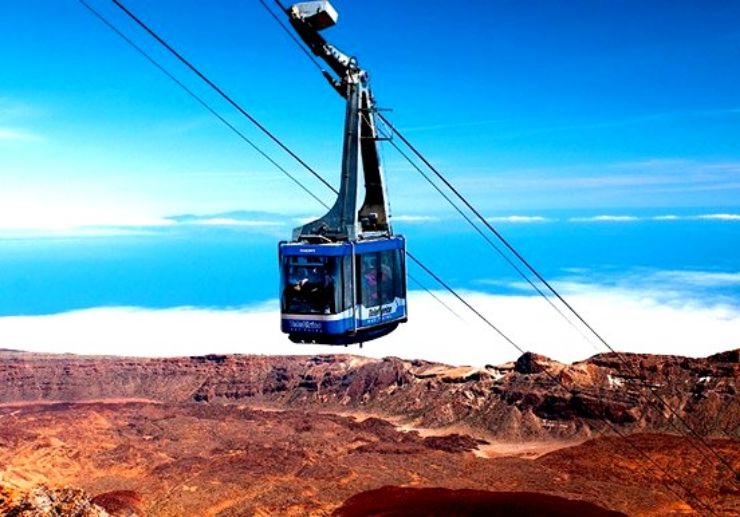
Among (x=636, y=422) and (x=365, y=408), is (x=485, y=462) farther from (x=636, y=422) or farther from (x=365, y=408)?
(x=365, y=408)

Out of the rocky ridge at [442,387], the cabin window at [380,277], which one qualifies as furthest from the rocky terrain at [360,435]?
the cabin window at [380,277]

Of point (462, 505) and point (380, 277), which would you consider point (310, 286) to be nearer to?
point (380, 277)

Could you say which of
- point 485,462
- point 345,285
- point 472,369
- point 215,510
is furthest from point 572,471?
point 345,285

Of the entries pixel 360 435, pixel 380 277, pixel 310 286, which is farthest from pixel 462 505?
pixel 310 286

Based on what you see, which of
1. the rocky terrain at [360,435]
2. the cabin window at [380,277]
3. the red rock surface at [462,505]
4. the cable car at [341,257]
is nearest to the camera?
the cable car at [341,257]

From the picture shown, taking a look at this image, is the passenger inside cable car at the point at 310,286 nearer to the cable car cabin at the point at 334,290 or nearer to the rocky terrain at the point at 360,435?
the cable car cabin at the point at 334,290

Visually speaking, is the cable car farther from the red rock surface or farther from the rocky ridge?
the rocky ridge

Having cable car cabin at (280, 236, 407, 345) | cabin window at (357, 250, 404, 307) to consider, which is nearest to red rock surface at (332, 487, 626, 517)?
cabin window at (357, 250, 404, 307)
